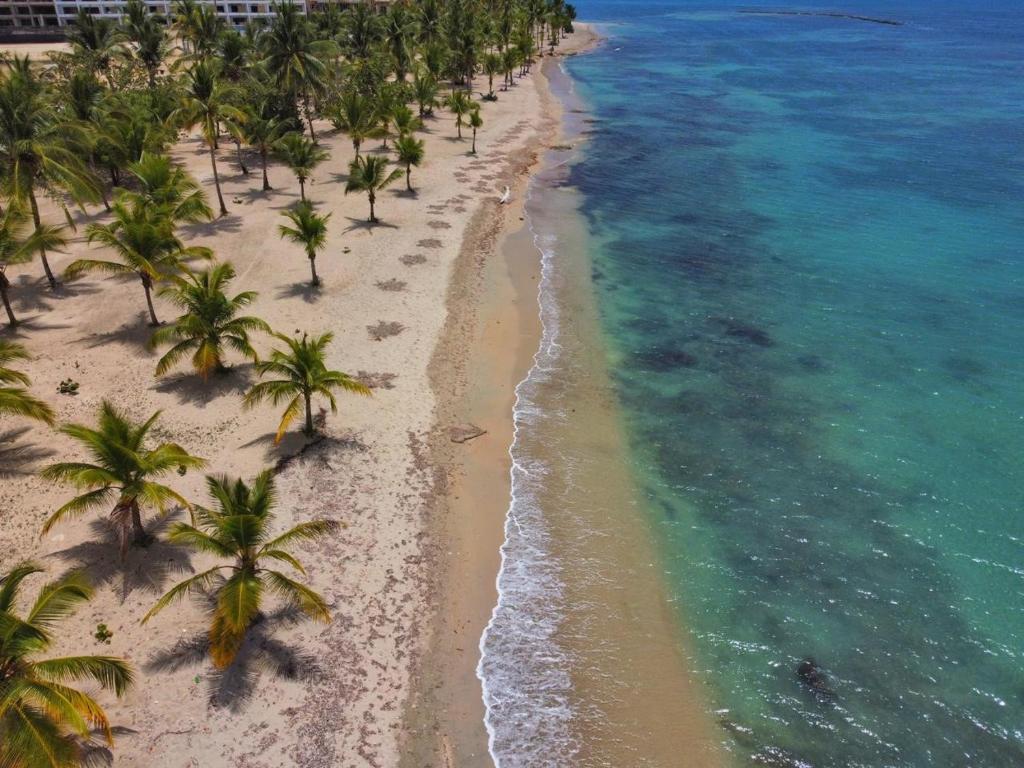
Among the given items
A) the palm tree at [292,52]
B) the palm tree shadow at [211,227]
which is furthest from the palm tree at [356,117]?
the palm tree shadow at [211,227]

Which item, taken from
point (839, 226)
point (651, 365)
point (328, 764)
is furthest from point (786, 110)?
point (328, 764)

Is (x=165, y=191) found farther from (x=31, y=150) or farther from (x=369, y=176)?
(x=369, y=176)

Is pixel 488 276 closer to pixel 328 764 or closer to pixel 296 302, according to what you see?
pixel 296 302

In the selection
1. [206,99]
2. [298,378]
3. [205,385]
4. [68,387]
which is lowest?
[205,385]

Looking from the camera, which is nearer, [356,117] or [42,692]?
[42,692]

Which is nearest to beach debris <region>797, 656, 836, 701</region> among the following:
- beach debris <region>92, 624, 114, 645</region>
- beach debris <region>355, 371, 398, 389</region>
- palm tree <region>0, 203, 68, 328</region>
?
beach debris <region>355, 371, 398, 389</region>

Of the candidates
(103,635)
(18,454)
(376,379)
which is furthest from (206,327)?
(103,635)
